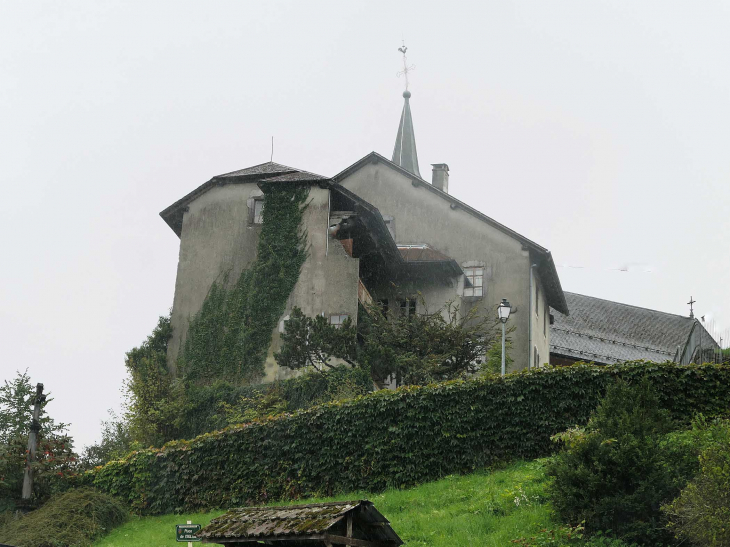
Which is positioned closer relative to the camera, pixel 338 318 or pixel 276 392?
pixel 276 392

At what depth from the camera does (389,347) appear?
89.4 ft

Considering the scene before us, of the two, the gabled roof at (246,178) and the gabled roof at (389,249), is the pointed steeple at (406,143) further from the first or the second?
the gabled roof at (246,178)

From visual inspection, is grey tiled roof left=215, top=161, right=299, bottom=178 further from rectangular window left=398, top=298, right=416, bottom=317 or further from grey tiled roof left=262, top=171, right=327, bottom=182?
rectangular window left=398, top=298, right=416, bottom=317

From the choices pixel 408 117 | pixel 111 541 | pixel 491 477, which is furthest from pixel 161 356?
pixel 408 117

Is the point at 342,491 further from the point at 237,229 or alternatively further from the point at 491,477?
the point at 237,229

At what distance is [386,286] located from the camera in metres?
34.3

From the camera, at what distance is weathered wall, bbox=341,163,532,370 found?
3362cm

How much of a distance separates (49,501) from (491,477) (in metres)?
11.7

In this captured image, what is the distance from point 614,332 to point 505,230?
65.5 ft

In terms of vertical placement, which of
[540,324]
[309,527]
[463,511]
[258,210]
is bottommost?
[463,511]

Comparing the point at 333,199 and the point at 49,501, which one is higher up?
the point at 333,199

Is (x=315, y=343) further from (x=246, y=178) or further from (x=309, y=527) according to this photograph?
(x=309, y=527)

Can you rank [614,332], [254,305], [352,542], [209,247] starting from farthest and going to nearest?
[614,332] → [209,247] → [254,305] → [352,542]

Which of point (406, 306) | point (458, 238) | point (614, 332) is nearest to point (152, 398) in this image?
point (406, 306)
